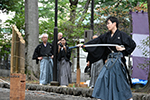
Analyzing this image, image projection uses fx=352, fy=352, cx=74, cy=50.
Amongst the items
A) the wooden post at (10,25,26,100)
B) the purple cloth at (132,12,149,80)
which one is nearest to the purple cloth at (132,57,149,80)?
the purple cloth at (132,12,149,80)

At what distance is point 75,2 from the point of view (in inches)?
907

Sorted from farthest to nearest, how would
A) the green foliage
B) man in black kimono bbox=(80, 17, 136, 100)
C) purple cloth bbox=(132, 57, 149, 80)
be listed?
the green foliage < purple cloth bbox=(132, 57, 149, 80) < man in black kimono bbox=(80, 17, 136, 100)

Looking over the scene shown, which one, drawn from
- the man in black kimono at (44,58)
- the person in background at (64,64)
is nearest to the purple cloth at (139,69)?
the person in background at (64,64)

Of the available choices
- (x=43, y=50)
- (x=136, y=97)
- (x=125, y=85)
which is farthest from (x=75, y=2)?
(x=125, y=85)

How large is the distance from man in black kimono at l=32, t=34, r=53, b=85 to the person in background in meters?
0.61

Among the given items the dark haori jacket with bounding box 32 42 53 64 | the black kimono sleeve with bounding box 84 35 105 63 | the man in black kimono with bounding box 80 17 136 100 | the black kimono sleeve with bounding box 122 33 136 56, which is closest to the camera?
the man in black kimono with bounding box 80 17 136 100

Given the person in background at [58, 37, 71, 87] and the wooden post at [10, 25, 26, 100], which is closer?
the wooden post at [10, 25, 26, 100]

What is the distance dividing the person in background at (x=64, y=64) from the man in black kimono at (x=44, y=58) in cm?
61

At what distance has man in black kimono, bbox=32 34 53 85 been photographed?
13391 mm

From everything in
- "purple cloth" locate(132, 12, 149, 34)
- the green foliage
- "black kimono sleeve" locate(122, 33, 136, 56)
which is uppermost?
the green foliage

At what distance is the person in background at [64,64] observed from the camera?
12805 millimetres

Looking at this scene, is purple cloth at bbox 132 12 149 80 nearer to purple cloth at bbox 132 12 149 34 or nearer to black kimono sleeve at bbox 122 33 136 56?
purple cloth at bbox 132 12 149 34

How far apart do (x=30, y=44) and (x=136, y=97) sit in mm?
8252

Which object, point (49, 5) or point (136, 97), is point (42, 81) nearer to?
point (136, 97)
